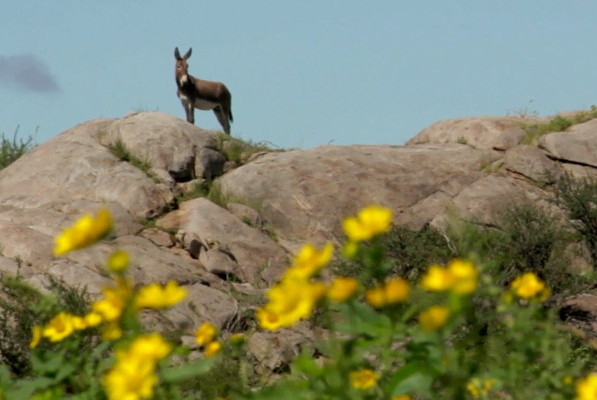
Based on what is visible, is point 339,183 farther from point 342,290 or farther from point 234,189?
point 342,290

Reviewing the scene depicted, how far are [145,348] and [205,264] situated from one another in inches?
582

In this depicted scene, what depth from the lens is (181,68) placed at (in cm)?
3062

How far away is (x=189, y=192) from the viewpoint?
19.9 metres

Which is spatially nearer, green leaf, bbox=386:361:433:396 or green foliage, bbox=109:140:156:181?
green leaf, bbox=386:361:433:396

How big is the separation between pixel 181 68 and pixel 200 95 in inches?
32.3

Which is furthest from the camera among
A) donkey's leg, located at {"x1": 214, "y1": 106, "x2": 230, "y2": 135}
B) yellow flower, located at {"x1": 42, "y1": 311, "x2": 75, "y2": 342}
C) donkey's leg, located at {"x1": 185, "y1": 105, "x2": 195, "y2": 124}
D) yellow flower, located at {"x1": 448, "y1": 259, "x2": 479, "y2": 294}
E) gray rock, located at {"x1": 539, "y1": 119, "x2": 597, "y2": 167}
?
donkey's leg, located at {"x1": 214, "y1": 106, "x2": 230, "y2": 135}

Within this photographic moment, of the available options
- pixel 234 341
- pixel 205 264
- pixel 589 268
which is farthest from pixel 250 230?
pixel 234 341

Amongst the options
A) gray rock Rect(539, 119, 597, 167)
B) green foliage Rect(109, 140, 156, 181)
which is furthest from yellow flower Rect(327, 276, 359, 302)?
gray rock Rect(539, 119, 597, 167)

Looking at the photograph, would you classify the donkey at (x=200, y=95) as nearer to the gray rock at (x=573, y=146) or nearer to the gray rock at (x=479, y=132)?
the gray rock at (x=479, y=132)

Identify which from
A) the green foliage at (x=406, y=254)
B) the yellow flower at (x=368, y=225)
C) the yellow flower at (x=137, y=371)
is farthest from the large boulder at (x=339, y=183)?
the yellow flower at (x=137, y=371)

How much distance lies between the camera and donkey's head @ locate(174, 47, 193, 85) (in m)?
30.2

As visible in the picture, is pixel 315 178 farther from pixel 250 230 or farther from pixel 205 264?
pixel 205 264

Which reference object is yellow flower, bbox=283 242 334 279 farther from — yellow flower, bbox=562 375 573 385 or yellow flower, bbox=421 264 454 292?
yellow flower, bbox=562 375 573 385

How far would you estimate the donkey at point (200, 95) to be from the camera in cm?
3019
